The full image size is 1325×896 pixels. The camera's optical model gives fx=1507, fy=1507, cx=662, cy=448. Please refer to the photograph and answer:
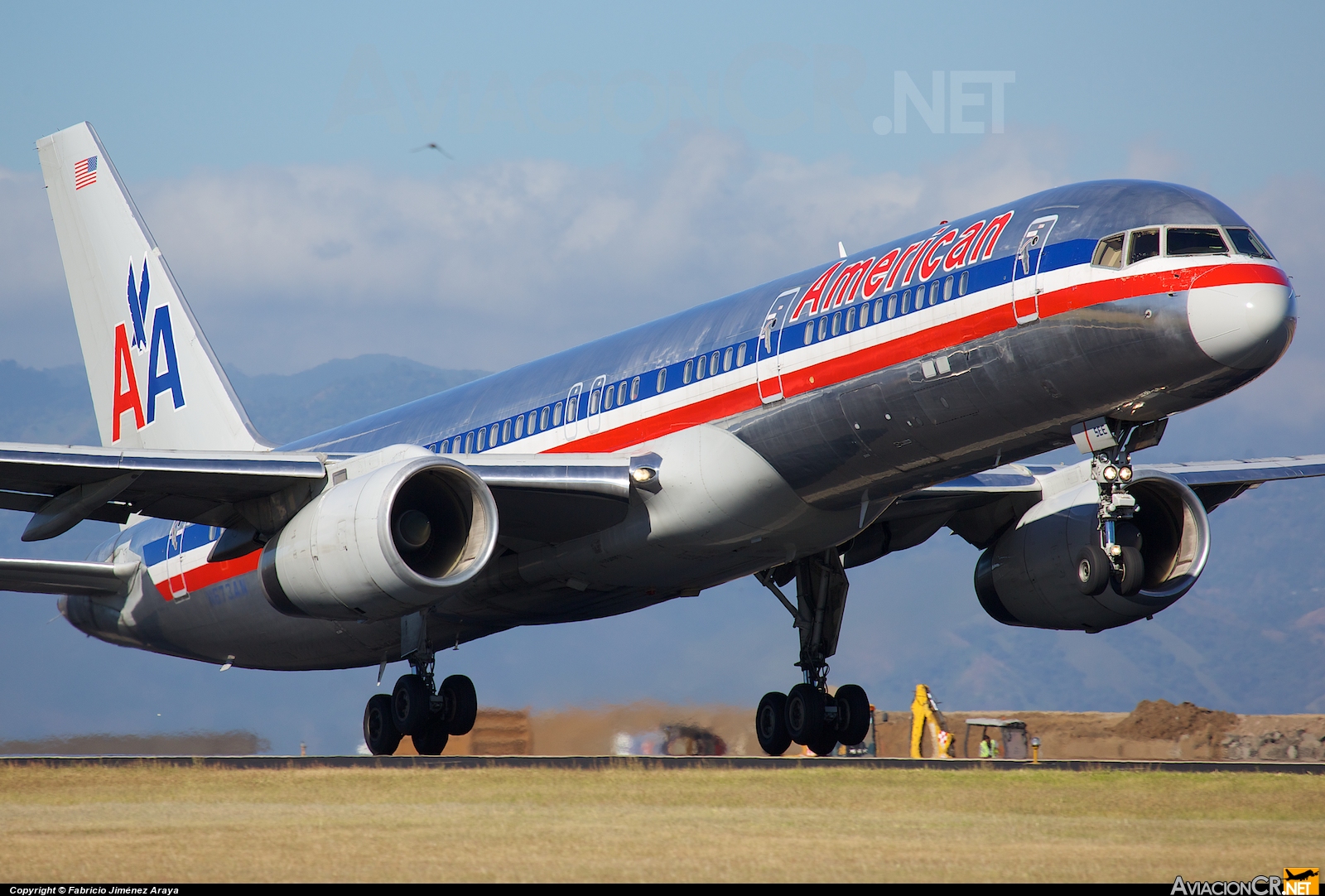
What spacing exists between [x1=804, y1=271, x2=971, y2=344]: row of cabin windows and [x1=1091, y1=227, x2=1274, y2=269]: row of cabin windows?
1731mm

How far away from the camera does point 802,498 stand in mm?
20219

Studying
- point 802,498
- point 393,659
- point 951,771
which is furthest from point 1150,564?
point 393,659

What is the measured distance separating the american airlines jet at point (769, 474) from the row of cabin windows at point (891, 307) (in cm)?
6

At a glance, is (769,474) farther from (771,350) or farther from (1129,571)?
(1129,571)

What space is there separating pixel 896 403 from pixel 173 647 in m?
15.6

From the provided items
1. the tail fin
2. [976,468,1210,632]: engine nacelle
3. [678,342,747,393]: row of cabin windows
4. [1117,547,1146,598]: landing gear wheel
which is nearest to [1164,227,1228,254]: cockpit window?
[1117,547,1146,598]: landing gear wheel

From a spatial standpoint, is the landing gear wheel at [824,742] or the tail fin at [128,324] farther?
the tail fin at [128,324]

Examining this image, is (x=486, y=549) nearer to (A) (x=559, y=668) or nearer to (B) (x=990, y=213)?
(B) (x=990, y=213)

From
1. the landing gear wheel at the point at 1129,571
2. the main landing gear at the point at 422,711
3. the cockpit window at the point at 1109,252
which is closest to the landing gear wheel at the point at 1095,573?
the landing gear wheel at the point at 1129,571

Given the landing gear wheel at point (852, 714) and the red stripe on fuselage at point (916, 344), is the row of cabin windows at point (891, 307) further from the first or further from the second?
the landing gear wheel at point (852, 714)

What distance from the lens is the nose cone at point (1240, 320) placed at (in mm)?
16281

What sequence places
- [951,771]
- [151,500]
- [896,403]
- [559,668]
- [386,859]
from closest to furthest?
[386,859] < [896,403] < [151,500] < [951,771] < [559,668]

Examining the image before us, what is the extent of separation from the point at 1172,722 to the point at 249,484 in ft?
85.9

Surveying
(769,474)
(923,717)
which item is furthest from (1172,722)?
(769,474)
